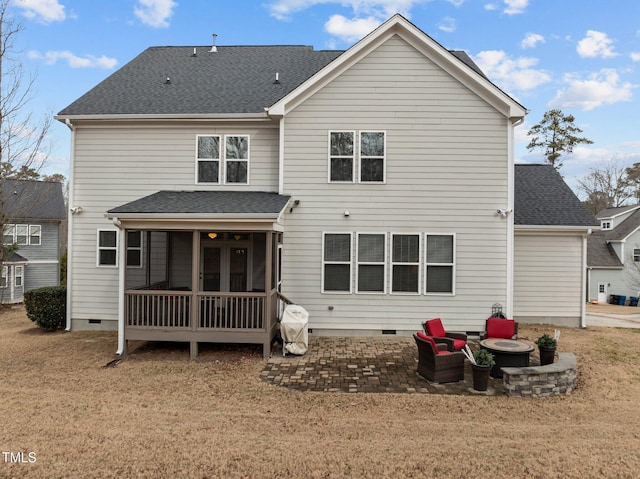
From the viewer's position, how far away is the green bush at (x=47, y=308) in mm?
10688

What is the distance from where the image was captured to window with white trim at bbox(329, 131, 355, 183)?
10.1 m

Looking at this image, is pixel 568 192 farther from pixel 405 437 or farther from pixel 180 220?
pixel 180 220

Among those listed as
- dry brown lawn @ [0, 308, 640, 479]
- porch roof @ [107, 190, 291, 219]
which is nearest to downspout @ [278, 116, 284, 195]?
porch roof @ [107, 190, 291, 219]

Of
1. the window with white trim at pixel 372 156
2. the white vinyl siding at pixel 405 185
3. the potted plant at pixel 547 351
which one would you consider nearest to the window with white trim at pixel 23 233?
the white vinyl siding at pixel 405 185

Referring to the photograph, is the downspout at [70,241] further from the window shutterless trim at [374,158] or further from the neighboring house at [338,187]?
the window shutterless trim at [374,158]

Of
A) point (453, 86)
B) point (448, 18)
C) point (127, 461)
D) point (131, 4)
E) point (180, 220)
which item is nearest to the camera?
point (127, 461)

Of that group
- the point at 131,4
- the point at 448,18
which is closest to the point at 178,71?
the point at 131,4

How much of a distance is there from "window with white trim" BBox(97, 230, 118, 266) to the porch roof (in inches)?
73.6

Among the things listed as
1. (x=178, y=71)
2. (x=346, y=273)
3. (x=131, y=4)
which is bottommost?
(x=346, y=273)

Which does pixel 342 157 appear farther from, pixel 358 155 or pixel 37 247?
pixel 37 247

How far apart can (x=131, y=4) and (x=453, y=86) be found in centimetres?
1341

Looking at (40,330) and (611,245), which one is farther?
(611,245)

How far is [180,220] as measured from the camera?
8195mm

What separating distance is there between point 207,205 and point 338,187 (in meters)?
3.51
